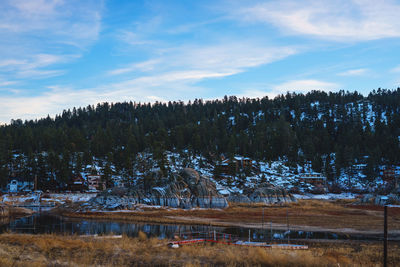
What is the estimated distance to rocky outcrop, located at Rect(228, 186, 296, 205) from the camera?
78719 mm

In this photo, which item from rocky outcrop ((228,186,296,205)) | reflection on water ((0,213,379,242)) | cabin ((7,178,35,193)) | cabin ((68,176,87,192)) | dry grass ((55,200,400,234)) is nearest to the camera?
reflection on water ((0,213,379,242))

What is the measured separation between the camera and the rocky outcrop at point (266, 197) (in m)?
78.7

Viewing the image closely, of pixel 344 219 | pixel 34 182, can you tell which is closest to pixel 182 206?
pixel 344 219

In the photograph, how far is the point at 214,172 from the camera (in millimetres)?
113500

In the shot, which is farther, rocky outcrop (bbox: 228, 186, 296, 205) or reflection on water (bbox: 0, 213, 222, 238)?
rocky outcrop (bbox: 228, 186, 296, 205)

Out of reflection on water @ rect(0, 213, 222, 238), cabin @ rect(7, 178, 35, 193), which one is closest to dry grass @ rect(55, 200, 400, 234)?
reflection on water @ rect(0, 213, 222, 238)

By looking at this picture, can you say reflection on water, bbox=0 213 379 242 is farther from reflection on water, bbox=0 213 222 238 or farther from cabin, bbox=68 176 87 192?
cabin, bbox=68 176 87 192

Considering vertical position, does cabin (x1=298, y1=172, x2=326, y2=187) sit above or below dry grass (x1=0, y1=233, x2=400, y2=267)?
below

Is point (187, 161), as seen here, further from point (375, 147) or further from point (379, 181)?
point (375, 147)

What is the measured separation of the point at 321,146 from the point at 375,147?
20.1m

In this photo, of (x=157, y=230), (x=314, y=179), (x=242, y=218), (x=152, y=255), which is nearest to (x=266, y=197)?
(x=242, y=218)

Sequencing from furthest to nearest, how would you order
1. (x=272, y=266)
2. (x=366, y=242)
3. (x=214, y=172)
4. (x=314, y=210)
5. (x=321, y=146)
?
(x=321, y=146)
(x=214, y=172)
(x=314, y=210)
(x=366, y=242)
(x=272, y=266)

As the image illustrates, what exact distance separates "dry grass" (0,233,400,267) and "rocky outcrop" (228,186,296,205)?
161 feet

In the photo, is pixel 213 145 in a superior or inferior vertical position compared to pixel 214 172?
superior
